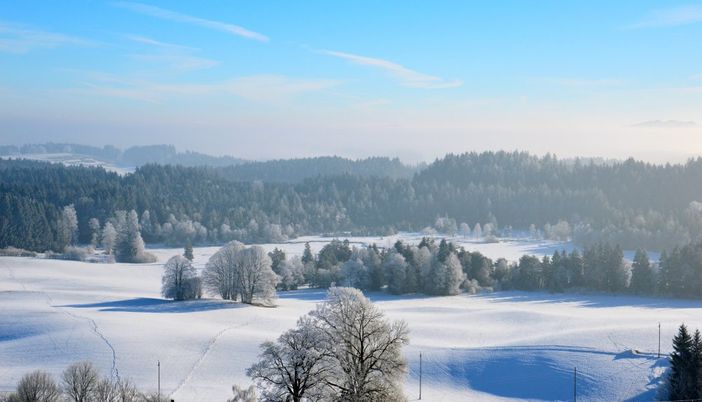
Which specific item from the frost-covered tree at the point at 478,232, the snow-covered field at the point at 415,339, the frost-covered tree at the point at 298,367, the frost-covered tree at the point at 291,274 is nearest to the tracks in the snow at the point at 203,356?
the snow-covered field at the point at 415,339

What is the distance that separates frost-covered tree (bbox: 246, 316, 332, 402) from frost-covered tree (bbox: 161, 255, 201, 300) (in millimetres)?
45425

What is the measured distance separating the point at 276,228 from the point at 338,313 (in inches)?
4920

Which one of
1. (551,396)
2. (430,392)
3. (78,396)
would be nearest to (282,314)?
(430,392)

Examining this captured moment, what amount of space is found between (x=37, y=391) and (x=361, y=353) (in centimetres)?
1526

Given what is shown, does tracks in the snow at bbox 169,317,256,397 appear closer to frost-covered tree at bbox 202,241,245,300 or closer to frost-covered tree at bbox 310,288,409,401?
frost-covered tree at bbox 202,241,245,300

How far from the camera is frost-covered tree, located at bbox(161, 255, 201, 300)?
7144 cm

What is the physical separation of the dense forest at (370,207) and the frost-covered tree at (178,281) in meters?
65.1

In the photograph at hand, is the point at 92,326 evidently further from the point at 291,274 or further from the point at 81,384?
the point at 291,274

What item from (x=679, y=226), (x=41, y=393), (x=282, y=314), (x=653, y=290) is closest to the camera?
(x=41, y=393)

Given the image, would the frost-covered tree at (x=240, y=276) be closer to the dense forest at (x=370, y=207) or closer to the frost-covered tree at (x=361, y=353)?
the frost-covered tree at (x=361, y=353)

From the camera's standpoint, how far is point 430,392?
1662 inches

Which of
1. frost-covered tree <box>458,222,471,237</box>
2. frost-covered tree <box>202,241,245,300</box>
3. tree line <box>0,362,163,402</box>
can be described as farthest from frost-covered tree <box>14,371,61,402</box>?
frost-covered tree <box>458,222,471,237</box>

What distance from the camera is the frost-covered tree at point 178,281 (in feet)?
234

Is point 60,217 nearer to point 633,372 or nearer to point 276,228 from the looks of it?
point 276,228
